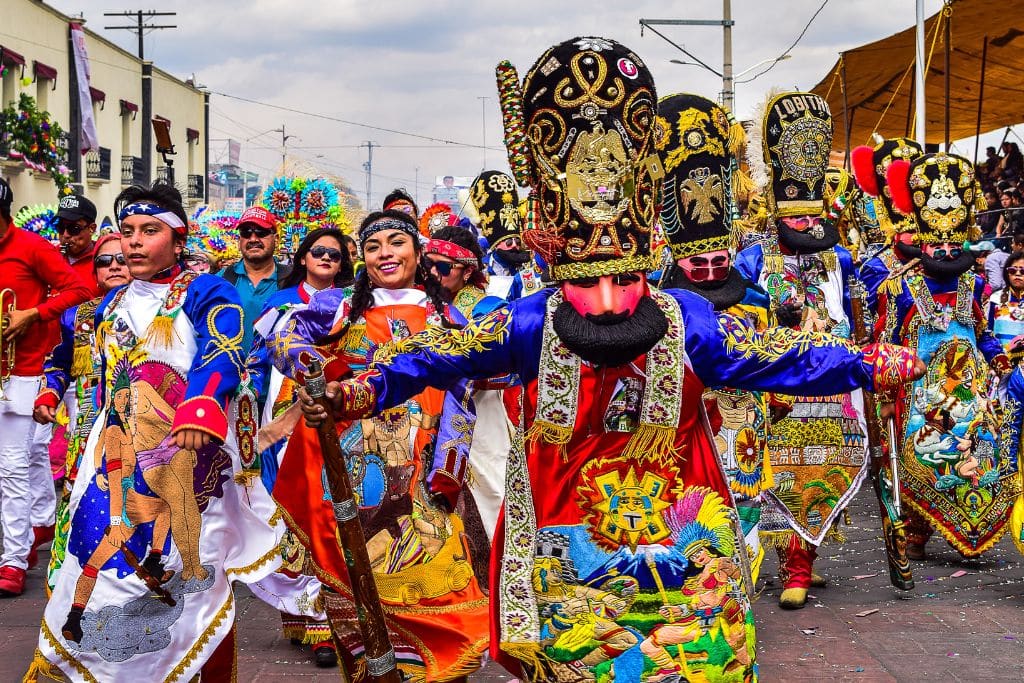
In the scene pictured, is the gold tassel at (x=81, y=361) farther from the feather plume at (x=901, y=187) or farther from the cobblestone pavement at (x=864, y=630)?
the feather plume at (x=901, y=187)

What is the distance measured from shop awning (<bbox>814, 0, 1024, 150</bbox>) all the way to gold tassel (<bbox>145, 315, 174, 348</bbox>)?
1197cm

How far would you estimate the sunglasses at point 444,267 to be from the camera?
7211 mm

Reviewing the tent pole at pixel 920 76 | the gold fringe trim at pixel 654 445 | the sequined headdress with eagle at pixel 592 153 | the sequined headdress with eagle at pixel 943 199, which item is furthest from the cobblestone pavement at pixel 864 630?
the tent pole at pixel 920 76

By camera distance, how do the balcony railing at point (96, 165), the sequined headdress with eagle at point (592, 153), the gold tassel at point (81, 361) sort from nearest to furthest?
the sequined headdress with eagle at point (592, 153), the gold tassel at point (81, 361), the balcony railing at point (96, 165)

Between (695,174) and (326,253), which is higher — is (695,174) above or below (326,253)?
above

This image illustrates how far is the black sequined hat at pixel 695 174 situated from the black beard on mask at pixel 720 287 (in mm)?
110

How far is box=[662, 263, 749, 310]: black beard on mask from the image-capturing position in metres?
5.55

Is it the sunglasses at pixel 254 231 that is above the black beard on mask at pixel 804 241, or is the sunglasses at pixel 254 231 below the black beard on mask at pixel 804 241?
above

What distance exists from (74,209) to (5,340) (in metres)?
0.92

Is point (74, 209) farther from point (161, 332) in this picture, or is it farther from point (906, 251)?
point (906, 251)

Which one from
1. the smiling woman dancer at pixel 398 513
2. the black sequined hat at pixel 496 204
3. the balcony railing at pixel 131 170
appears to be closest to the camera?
the smiling woman dancer at pixel 398 513

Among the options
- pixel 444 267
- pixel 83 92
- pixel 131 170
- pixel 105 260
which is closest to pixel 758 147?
pixel 444 267

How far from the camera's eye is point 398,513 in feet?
16.5

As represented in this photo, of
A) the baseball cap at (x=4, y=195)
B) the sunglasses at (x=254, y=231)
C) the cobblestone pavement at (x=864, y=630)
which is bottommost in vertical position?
the cobblestone pavement at (x=864, y=630)
